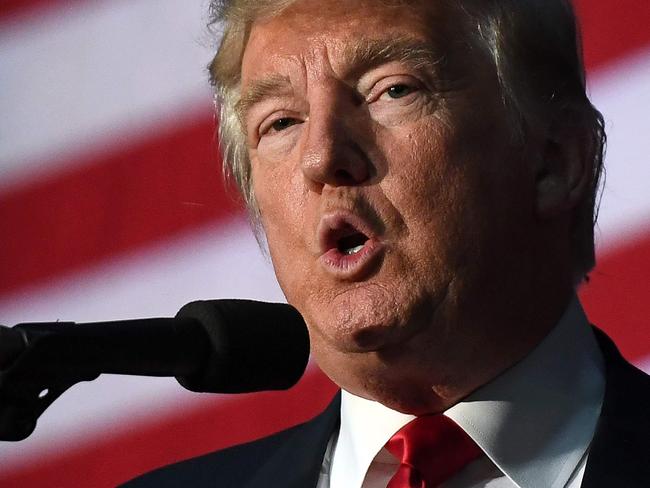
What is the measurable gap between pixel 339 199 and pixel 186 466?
0.55 m

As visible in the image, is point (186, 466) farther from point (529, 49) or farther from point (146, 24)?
point (146, 24)

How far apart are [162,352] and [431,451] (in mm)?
563

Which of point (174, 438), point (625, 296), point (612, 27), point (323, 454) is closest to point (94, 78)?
point (174, 438)

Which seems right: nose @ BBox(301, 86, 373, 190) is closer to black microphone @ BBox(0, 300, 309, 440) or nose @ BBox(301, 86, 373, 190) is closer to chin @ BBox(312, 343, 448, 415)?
chin @ BBox(312, 343, 448, 415)

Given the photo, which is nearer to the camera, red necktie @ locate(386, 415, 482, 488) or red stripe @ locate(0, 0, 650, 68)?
red necktie @ locate(386, 415, 482, 488)

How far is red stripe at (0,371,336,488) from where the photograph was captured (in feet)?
8.55

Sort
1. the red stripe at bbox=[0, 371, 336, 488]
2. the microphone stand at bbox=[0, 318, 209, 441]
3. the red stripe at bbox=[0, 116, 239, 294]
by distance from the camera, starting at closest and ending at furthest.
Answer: the microphone stand at bbox=[0, 318, 209, 441] < the red stripe at bbox=[0, 371, 336, 488] < the red stripe at bbox=[0, 116, 239, 294]

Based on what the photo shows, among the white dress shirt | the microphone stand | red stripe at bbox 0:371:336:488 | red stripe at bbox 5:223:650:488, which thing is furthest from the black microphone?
red stripe at bbox 0:371:336:488

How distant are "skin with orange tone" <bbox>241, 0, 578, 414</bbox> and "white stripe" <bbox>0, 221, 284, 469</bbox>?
796mm

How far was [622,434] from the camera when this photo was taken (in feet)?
5.71

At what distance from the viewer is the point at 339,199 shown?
5.69 ft

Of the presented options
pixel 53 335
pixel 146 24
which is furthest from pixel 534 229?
pixel 146 24

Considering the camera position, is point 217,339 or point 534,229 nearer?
point 217,339

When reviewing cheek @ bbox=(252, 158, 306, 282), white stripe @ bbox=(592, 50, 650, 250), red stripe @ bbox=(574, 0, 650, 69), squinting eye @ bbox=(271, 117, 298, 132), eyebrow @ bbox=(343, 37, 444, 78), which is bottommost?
cheek @ bbox=(252, 158, 306, 282)
